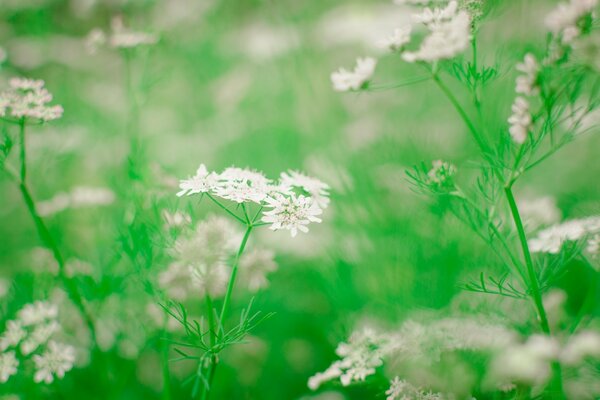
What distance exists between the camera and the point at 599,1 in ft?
4.84

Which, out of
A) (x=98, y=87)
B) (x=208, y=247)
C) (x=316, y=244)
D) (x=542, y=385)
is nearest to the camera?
(x=542, y=385)

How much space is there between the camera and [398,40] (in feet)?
5.41

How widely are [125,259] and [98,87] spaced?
3090 millimetres

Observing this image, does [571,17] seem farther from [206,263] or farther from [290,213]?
[206,263]

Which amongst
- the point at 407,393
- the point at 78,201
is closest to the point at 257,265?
the point at 407,393

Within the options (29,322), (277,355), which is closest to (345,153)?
(277,355)

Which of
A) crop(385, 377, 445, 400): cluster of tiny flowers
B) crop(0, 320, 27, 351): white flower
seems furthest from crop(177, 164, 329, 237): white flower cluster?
crop(0, 320, 27, 351): white flower

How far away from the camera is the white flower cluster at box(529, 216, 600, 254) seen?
170cm

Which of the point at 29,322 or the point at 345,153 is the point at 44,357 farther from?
the point at 345,153

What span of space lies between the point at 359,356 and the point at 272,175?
2.45 m

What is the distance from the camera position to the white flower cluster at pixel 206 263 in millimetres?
1770

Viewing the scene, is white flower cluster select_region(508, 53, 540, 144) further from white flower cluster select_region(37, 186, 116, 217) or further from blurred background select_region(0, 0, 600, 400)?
white flower cluster select_region(37, 186, 116, 217)

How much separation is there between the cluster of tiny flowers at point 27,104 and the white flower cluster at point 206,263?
0.72 meters

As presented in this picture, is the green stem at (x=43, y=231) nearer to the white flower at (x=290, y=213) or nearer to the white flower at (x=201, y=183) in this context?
the white flower at (x=201, y=183)
